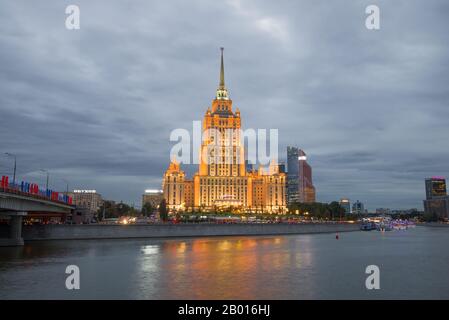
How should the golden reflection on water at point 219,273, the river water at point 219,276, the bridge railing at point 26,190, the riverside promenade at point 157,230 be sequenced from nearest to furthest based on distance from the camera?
the river water at point 219,276 → the golden reflection on water at point 219,273 → the bridge railing at point 26,190 → the riverside promenade at point 157,230

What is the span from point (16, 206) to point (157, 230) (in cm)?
4187

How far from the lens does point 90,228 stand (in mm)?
95938

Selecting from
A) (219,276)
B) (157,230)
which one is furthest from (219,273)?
(157,230)

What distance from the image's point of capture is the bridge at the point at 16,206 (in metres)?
66.6

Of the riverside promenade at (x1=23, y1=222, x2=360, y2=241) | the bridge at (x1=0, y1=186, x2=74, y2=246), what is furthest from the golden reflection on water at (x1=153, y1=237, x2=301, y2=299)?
the riverside promenade at (x1=23, y1=222, x2=360, y2=241)

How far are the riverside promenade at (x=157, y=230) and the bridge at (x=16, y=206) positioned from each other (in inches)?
269

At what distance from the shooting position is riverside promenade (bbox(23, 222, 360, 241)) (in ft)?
298

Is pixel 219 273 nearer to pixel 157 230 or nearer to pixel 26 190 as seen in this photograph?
pixel 26 190

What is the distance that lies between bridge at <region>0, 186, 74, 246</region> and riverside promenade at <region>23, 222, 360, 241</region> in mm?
6821

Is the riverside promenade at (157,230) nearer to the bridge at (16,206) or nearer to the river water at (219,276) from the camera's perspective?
the bridge at (16,206)

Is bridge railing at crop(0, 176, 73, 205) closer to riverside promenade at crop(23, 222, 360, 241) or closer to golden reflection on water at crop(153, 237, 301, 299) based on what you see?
riverside promenade at crop(23, 222, 360, 241)

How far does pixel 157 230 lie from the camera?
353 feet

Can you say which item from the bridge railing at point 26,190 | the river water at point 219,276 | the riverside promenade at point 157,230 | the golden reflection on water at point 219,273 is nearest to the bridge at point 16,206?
the bridge railing at point 26,190
